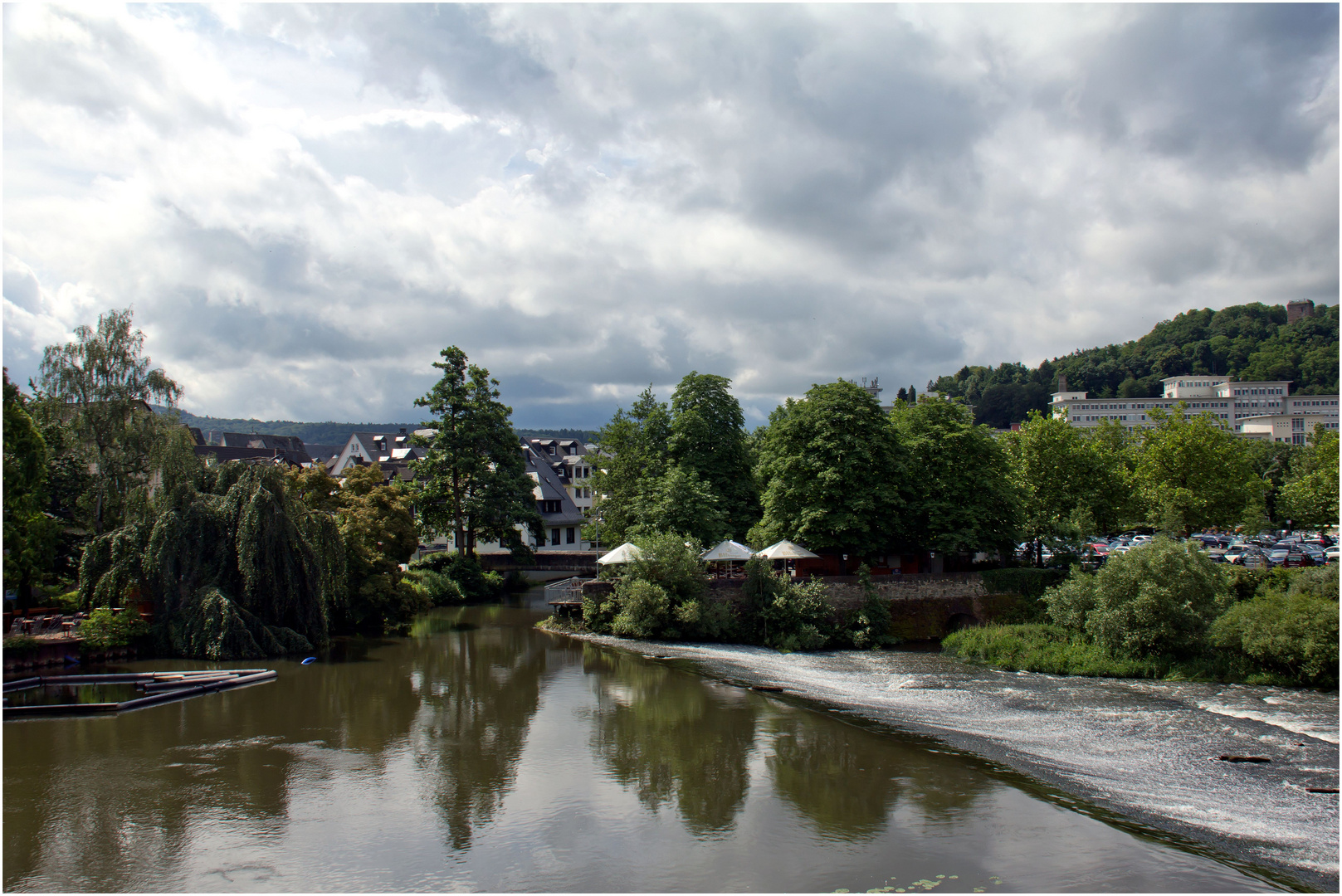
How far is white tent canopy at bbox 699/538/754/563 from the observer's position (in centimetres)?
3822

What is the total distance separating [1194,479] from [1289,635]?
1204 inches

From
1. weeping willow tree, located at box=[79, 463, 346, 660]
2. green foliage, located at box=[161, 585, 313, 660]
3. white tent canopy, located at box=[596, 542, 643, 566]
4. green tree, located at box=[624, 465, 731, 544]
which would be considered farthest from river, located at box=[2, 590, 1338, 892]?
green tree, located at box=[624, 465, 731, 544]

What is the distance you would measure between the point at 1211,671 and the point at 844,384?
19.3 metres

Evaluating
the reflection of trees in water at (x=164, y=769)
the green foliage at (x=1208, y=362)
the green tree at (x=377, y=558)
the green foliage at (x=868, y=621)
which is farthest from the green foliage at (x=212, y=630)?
the green foliage at (x=1208, y=362)

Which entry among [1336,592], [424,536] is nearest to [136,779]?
[1336,592]

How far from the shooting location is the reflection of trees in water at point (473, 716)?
1706cm

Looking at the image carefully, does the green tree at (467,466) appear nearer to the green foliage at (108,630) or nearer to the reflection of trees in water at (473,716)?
the reflection of trees in water at (473,716)

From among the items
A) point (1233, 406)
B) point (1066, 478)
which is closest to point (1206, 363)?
point (1233, 406)

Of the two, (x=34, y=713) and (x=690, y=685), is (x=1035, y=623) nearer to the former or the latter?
(x=690, y=685)

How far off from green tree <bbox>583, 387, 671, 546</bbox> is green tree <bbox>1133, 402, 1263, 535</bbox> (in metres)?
29.5

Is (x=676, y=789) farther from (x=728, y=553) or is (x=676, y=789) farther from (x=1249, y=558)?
(x=1249, y=558)

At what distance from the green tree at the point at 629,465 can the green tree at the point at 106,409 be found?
23012 mm

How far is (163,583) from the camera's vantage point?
100ft

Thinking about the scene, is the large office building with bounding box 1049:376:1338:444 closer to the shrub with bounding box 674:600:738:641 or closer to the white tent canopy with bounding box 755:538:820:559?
the white tent canopy with bounding box 755:538:820:559
